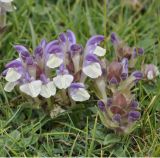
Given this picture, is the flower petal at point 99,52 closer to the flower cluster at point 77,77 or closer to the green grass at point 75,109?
the flower cluster at point 77,77

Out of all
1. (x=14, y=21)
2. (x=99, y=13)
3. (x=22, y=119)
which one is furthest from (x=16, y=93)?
(x=99, y=13)

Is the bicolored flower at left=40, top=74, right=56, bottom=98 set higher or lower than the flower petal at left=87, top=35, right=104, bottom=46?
lower

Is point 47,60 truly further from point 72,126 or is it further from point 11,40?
point 11,40

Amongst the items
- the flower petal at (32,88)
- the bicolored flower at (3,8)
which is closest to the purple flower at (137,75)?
the flower petal at (32,88)

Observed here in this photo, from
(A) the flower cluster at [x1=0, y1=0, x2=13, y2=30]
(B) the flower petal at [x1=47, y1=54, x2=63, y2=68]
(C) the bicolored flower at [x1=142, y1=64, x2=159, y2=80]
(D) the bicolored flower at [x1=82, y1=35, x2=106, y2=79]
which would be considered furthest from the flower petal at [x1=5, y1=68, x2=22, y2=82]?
(C) the bicolored flower at [x1=142, y1=64, x2=159, y2=80]

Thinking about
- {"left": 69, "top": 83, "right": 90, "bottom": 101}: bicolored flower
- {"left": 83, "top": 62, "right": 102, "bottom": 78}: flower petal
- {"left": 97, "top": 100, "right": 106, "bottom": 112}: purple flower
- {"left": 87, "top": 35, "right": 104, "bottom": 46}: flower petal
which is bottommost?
{"left": 97, "top": 100, "right": 106, "bottom": 112}: purple flower

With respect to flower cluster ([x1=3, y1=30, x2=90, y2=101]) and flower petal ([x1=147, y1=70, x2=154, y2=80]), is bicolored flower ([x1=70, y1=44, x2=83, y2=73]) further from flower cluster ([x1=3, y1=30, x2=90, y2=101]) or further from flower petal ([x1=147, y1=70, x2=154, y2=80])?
flower petal ([x1=147, y1=70, x2=154, y2=80])
